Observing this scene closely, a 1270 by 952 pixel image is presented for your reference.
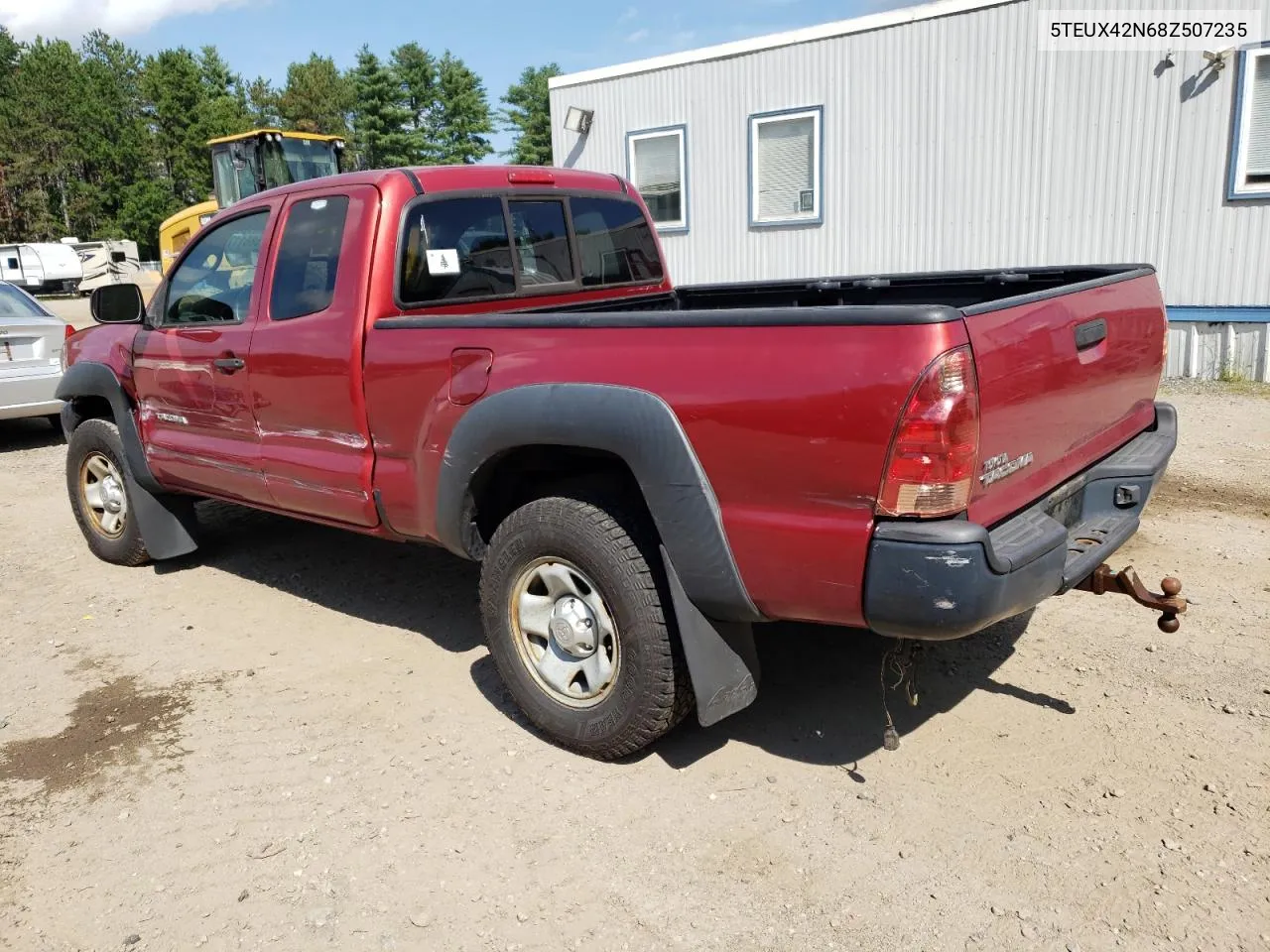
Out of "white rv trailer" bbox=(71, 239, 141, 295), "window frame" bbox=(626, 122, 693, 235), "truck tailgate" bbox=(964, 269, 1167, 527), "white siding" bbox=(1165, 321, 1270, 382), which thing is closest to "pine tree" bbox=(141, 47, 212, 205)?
"white rv trailer" bbox=(71, 239, 141, 295)

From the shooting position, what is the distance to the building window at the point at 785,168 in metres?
12.2

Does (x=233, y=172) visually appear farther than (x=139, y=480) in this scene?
Yes

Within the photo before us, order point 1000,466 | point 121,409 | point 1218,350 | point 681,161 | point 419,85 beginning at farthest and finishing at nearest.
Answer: point 419,85 → point 681,161 → point 1218,350 → point 121,409 → point 1000,466

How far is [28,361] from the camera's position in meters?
9.27

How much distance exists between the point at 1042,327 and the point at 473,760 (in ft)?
7.51

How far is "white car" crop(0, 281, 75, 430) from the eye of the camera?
9.15 m

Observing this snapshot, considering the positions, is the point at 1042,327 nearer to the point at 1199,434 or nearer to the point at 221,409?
the point at 221,409

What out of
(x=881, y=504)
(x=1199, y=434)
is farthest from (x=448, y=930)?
(x=1199, y=434)

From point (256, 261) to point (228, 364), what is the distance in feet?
1.54

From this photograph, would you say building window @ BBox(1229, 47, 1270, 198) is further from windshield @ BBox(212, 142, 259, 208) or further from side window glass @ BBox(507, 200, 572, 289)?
windshield @ BBox(212, 142, 259, 208)

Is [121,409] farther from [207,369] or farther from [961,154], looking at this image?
[961,154]

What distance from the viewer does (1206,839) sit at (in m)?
2.79

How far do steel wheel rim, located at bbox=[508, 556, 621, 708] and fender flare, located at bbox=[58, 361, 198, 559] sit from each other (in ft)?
9.27

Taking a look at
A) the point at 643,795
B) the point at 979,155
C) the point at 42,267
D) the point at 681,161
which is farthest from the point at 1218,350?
the point at 42,267
